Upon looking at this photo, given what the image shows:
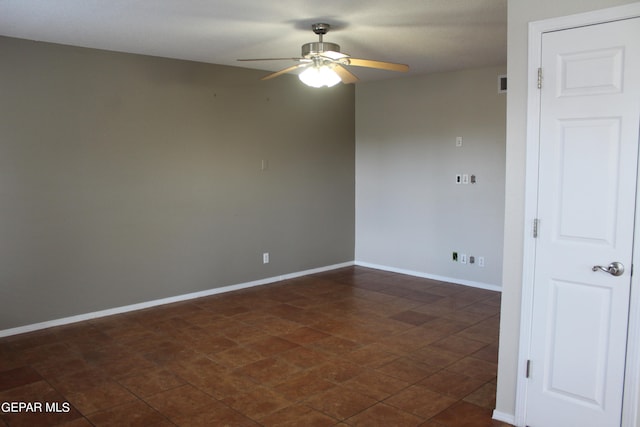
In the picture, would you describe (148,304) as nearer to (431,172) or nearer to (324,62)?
(324,62)

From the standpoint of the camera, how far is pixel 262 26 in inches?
150

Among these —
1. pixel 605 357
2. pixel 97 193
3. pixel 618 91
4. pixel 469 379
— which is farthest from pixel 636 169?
pixel 97 193

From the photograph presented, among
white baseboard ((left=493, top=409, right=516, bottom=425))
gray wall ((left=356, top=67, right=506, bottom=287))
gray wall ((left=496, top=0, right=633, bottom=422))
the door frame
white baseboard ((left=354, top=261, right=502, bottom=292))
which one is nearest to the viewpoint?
the door frame

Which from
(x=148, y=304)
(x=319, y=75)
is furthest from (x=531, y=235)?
(x=148, y=304)

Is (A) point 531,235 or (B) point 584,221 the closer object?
(B) point 584,221

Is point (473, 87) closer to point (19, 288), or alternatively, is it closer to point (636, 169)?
point (636, 169)

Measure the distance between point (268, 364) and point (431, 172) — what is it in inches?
135

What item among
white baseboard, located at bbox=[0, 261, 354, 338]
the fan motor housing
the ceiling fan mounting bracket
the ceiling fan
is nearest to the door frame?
the ceiling fan

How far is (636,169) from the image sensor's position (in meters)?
2.28

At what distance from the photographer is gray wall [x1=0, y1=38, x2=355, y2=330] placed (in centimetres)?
417

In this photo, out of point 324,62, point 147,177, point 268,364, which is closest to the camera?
point 268,364

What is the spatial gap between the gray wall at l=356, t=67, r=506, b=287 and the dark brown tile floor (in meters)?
0.86
